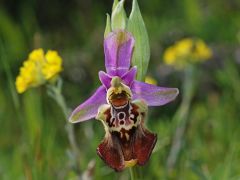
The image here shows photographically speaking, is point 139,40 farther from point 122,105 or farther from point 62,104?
point 62,104

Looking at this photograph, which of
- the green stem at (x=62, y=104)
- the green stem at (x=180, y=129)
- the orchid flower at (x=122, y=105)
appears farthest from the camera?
the green stem at (x=180, y=129)

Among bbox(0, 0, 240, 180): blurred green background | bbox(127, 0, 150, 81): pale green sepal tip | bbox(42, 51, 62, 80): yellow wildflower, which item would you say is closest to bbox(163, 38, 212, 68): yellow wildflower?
bbox(0, 0, 240, 180): blurred green background

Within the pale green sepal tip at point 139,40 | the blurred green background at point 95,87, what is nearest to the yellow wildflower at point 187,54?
the blurred green background at point 95,87

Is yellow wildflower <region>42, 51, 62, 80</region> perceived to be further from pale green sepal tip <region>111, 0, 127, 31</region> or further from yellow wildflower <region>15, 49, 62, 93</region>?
pale green sepal tip <region>111, 0, 127, 31</region>

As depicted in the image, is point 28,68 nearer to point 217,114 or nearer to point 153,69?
point 217,114

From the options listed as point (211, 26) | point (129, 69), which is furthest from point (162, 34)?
point (129, 69)

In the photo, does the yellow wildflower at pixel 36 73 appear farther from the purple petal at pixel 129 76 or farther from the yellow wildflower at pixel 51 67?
the purple petal at pixel 129 76
